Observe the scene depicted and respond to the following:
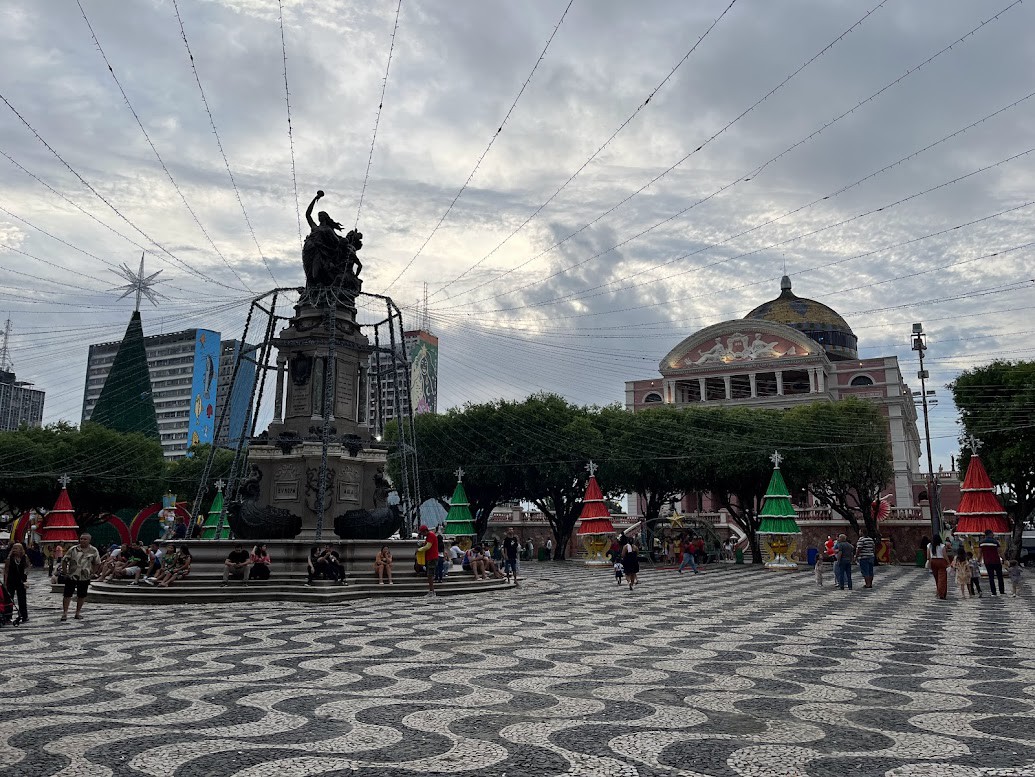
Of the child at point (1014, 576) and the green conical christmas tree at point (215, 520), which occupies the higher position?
the green conical christmas tree at point (215, 520)

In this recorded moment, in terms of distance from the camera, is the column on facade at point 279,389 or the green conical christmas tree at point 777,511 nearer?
the column on facade at point 279,389

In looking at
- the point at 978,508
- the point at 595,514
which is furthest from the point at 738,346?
the point at 978,508

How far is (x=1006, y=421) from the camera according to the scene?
36.4 metres

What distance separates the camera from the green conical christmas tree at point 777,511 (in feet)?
123

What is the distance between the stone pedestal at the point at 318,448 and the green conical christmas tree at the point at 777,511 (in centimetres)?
2135

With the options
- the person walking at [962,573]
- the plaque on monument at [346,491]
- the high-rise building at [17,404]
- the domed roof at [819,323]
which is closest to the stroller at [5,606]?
the plaque on monument at [346,491]

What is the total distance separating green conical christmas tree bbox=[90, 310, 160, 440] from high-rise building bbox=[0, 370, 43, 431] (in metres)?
58.9

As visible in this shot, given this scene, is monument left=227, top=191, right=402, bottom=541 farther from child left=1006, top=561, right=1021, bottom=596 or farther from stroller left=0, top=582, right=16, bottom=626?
child left=1006, top=561, right=1021, bottom=596

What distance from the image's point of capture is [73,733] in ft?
20.7

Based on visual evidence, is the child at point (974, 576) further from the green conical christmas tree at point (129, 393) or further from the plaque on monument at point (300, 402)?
the green conical christmas tree at point (129, 393)

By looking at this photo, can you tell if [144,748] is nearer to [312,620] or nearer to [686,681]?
[686,681]

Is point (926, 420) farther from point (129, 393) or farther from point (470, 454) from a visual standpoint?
point (129, 393)

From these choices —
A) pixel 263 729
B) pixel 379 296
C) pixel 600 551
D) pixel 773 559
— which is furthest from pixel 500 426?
pixel 263 729

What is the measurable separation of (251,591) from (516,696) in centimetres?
1280
